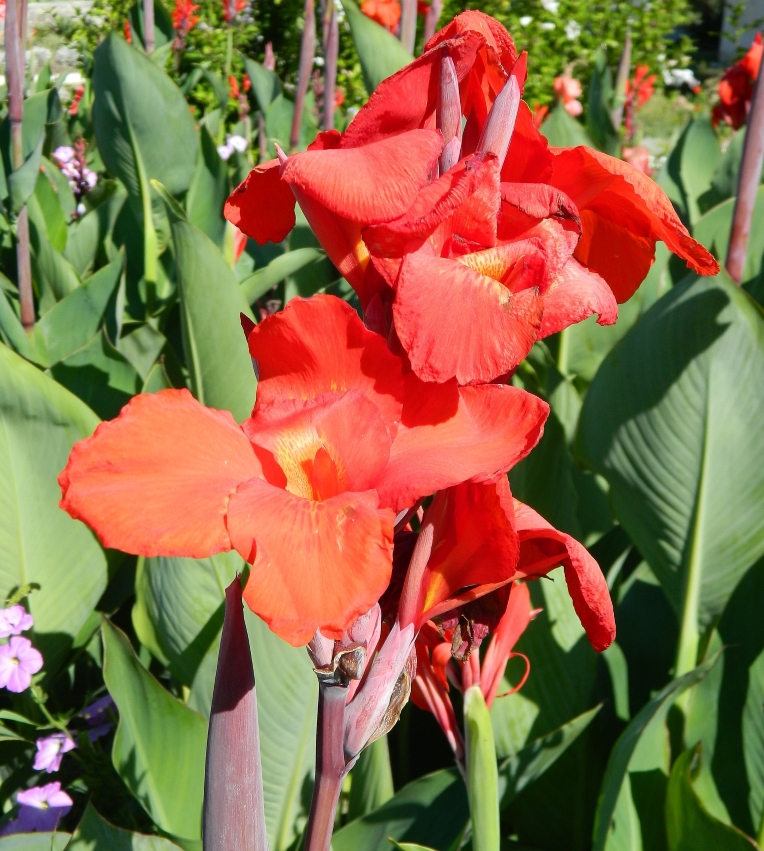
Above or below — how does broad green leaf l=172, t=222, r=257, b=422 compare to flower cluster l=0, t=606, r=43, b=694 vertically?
above

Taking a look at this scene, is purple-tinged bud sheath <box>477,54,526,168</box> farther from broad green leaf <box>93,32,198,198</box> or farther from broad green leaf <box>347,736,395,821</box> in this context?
broad green leaf <box>93,32,198,198</box>

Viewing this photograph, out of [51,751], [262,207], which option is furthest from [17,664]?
[262,207]

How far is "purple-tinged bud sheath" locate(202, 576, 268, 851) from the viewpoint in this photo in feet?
1.52

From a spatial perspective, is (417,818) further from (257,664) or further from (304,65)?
(304,65)

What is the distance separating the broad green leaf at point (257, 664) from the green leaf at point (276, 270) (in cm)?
51

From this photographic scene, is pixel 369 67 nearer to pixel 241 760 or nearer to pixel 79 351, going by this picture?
pixel 79 351

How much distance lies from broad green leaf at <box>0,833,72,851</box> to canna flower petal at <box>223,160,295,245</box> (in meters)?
0.61

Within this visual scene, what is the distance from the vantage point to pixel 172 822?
938mm

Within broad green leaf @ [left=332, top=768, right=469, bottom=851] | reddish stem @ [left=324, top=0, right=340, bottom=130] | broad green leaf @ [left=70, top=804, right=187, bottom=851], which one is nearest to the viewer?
broad green leaf @ [left=70, top=804, right=187, bottom=851]

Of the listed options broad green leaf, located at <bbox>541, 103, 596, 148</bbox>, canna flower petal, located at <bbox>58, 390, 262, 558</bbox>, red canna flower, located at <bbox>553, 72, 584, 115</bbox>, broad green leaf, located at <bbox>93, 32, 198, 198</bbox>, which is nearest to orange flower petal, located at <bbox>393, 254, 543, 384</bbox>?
canna flower petal, located at <bbox>58, 390, 262, 558</bbox>

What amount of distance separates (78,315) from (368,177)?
1.19 m

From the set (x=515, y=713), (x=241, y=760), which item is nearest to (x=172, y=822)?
(x=515, y=713)

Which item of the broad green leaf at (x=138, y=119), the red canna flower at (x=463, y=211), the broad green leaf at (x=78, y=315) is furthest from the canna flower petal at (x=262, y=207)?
the broad green leaf at (x=138, y=119)

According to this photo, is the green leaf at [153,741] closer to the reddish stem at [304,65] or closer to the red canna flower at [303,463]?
the red canna flower at [303,463]
